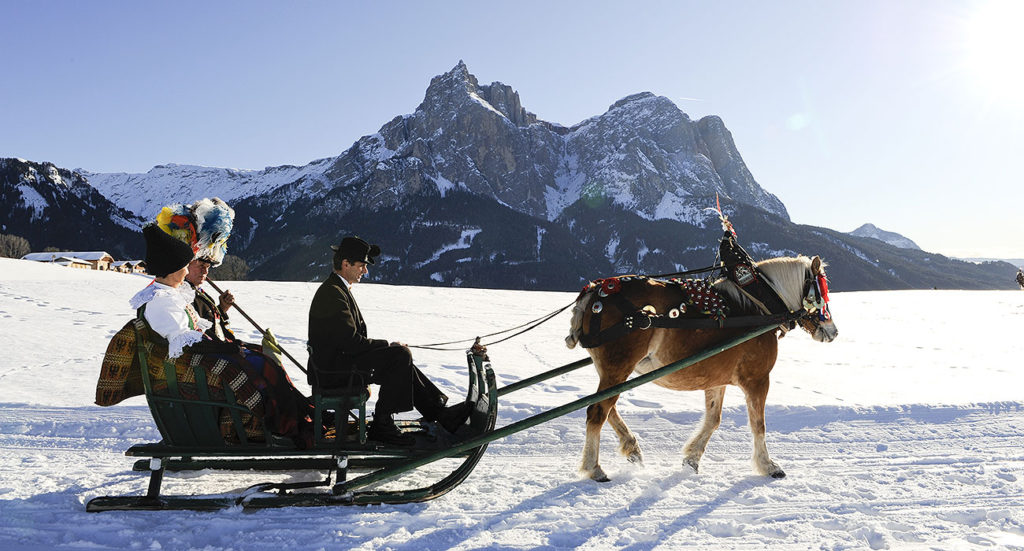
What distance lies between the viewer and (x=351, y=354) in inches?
144

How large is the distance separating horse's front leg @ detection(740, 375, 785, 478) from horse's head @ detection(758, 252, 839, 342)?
2.18ft

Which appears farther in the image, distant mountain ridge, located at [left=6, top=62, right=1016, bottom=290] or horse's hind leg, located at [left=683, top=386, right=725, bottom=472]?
distant mountain ridge, located at [left=6, top=62, right=1016, bottom=290]

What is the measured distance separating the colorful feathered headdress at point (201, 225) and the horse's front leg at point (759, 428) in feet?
14.4

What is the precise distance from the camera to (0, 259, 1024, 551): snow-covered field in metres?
3.23

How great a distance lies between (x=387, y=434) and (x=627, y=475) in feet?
6.37

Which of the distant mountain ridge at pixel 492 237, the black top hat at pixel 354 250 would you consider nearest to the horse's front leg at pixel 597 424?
the black top hat at pixel 354 250

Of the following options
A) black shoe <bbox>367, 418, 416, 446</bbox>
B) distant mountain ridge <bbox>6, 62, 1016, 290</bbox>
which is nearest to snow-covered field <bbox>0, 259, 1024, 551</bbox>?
black shoe <bbox>367, 418, 416, 446</bbox>

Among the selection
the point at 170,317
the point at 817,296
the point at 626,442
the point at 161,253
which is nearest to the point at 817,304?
the point at 817,296

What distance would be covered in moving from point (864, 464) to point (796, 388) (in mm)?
2943

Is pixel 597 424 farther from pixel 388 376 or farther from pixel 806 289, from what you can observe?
pixel 806 289

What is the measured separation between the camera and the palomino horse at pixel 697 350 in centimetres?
442

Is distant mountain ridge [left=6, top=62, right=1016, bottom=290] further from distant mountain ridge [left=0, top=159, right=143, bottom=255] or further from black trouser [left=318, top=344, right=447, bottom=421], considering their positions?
black trouser [left=318, top=344, right=447, bottom=421]

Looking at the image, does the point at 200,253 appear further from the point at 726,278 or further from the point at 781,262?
the point at 781,262

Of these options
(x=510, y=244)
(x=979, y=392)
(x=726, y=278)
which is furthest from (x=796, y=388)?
(x=510, y=244)
